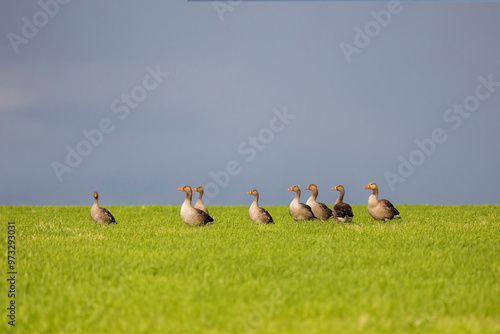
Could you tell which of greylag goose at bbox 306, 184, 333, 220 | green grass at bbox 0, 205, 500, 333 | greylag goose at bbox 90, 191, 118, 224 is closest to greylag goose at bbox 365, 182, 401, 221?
greylag goose at bbox 306, 184, 333, 220

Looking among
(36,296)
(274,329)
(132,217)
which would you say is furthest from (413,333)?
(132,217)

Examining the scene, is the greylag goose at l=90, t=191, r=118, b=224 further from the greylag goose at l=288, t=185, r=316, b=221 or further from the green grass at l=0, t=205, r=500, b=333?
the greylag goose at l=288, t=185, r=316, b=221

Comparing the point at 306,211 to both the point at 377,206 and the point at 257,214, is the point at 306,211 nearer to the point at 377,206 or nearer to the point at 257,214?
the point at 257,214

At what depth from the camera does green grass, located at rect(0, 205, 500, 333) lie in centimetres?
746

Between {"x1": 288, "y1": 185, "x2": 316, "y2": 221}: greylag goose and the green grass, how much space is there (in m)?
2.73

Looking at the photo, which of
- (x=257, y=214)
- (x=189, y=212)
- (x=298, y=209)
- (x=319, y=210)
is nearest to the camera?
(x=189, y=212)

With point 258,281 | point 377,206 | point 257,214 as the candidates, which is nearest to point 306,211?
point 257,214

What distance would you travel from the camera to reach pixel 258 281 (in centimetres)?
958

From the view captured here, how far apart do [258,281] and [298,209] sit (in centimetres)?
1019

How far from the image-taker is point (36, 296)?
8.94 m

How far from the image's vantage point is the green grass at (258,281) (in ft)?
24.5

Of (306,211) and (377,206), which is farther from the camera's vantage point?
(377,206)

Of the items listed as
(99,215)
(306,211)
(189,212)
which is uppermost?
(99,215)

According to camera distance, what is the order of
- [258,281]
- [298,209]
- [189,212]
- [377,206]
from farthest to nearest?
[377,206] → [298,209] → [189,212] → [258,281]
